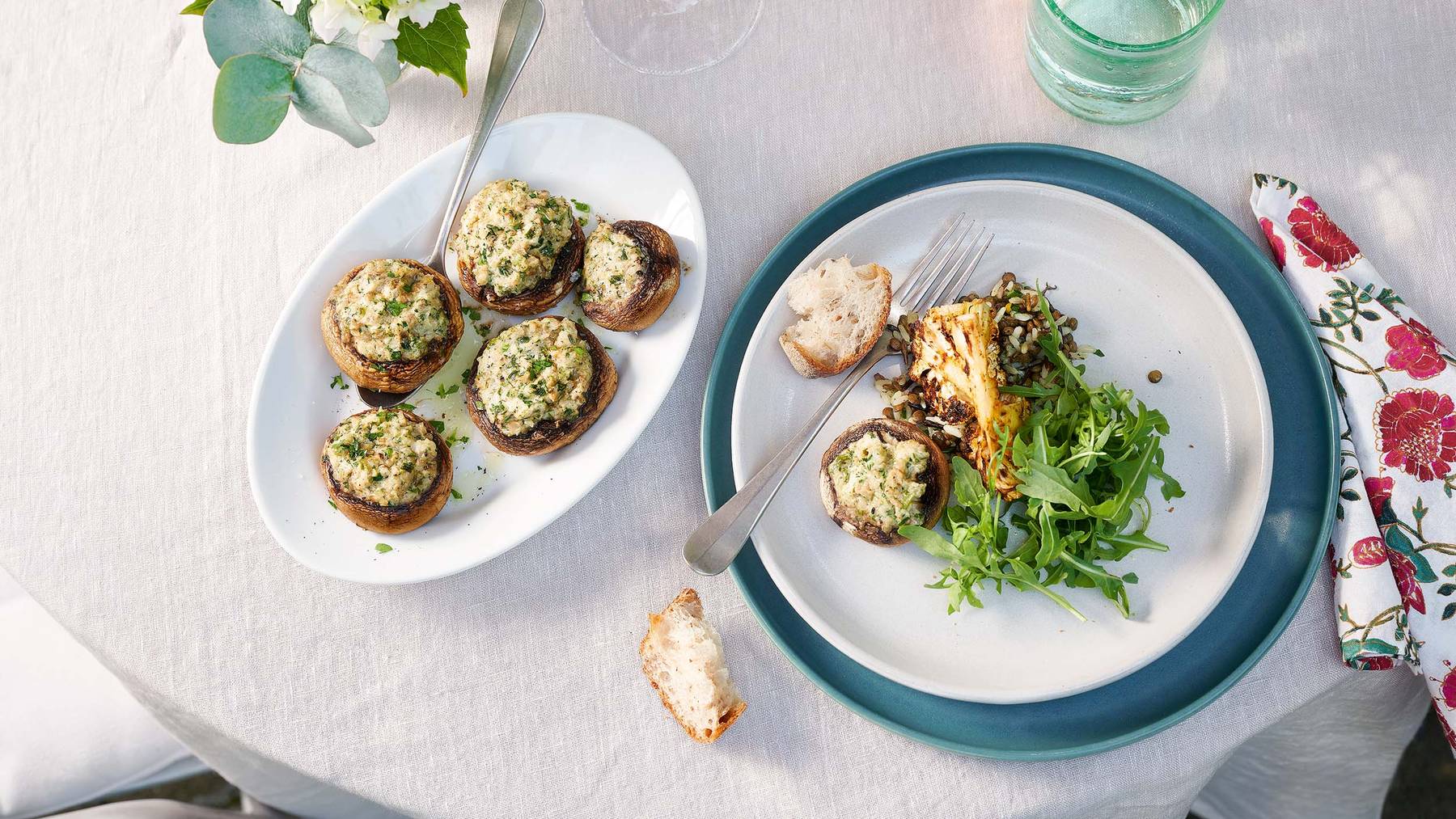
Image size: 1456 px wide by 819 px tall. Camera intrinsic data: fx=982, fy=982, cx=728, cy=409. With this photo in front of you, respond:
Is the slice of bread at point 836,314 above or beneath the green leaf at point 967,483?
above

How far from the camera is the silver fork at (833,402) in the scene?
1.43 m

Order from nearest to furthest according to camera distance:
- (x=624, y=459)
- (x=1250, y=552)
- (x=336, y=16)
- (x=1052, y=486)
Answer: (x=336, y=16)
(x=1052, y=486)
(x=1250, y=552)
(x=624, y=459)

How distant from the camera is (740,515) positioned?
1.43 meters

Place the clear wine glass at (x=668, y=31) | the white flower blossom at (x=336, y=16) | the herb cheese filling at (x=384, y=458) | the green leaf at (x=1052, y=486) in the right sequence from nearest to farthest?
the white flower blossom at (x=336, y=16) < the green leaf at (x=1052, y=486) < the herb cheese filling at (x=384, y=458) < the clear wine glass at (x=668, y=31)

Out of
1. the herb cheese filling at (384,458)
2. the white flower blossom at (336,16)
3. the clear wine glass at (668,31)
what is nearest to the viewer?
the white flower blossom at (336,16)

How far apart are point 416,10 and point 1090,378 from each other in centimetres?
108

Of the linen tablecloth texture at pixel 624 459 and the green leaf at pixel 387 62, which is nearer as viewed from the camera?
the green leaf at pixel 387 62

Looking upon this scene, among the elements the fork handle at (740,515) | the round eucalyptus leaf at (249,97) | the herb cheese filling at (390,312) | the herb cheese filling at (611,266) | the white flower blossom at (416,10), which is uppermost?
the white flower blossom at (416,10)

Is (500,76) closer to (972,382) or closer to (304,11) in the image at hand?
(304,11)

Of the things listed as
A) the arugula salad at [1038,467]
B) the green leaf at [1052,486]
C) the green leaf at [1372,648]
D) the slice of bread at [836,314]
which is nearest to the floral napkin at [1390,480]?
the green leaf at [1372,648]

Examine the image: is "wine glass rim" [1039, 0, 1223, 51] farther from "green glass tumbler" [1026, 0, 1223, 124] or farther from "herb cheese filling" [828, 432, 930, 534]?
"herb cheese filling" [828, 432, 930, 534]

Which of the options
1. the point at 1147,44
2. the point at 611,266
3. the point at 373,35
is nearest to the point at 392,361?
the point at 611,266

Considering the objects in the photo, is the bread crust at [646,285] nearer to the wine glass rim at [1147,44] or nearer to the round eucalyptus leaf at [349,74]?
the round eucalyptus leaf at [349,74]

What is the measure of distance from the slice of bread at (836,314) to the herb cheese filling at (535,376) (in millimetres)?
311
